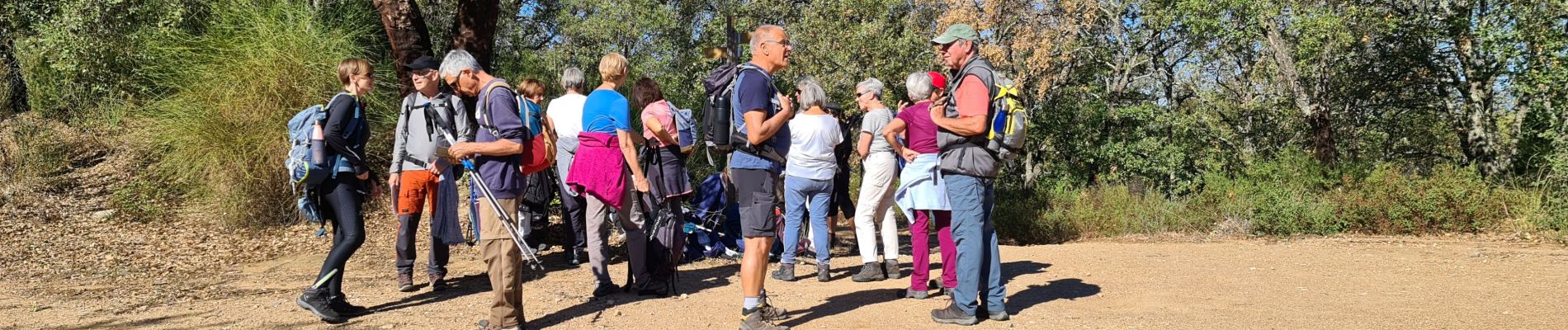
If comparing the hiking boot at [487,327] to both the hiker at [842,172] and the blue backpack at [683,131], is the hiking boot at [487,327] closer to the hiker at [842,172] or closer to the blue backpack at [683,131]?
the blue backpack at [683,131]

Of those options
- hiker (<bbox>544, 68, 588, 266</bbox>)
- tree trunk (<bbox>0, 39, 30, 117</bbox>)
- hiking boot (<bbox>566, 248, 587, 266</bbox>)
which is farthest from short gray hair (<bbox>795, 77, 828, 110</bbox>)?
tree trunk (<bbox>0, 39, 30, 117</bbox>)

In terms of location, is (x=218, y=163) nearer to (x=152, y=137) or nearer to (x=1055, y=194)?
(x=152, y=137)

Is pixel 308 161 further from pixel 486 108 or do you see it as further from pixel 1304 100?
pixel 1304 100

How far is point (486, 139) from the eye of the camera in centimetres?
457

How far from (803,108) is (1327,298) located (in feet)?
9.64

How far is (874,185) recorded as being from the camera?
624cm

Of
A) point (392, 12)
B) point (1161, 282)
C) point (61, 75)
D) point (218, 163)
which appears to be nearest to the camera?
point (1161, 282)

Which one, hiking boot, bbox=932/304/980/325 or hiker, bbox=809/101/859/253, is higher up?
hiker, bbox=809/101/859/253

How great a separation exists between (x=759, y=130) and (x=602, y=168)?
128cm

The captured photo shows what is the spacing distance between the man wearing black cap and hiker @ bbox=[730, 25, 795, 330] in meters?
1.56

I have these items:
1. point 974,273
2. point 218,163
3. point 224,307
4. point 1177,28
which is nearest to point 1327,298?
point 974,273

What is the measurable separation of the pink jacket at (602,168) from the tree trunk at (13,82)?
14553mm

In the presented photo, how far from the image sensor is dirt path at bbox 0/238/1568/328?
5.02 metres

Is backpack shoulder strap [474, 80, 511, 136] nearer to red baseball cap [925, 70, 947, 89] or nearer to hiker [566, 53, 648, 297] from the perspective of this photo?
hiker [566, 53, 648, 297]
